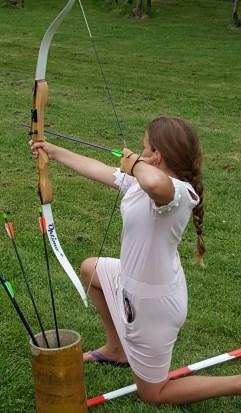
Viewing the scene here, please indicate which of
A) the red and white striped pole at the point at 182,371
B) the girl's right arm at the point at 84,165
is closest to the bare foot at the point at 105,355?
the red and white striped pole at the point at 182,371

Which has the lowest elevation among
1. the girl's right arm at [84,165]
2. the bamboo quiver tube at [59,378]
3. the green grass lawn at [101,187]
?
the green grass lawn at [101,187]

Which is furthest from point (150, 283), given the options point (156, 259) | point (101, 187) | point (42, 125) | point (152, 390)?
point (101, 187)

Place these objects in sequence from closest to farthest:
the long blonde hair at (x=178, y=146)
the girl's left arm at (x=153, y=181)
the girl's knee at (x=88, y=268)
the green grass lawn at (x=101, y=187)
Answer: the girl's left arm at (x=153, y=181), the long blonde hair at (x=178, y=146), the girl's knee at (x=88, y=268), the green grass lawn at (x=101, y=187)

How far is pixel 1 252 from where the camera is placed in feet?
12.9

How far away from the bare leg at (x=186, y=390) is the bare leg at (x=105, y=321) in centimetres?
32

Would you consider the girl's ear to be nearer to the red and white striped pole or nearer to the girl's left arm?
the girl's left arm

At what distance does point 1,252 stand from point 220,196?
1.93 metres

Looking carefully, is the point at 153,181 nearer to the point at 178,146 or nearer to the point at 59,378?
the point at 178,146

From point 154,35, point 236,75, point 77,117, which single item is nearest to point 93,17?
point 154,35

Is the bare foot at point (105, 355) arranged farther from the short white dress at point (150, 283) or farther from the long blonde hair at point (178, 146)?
the long blonde hair at point (178, 146)

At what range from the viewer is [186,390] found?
258 cm

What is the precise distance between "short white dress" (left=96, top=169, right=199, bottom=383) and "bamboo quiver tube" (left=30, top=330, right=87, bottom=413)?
10.8 inches

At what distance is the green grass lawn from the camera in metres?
3.04

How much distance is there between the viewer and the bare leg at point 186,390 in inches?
101
